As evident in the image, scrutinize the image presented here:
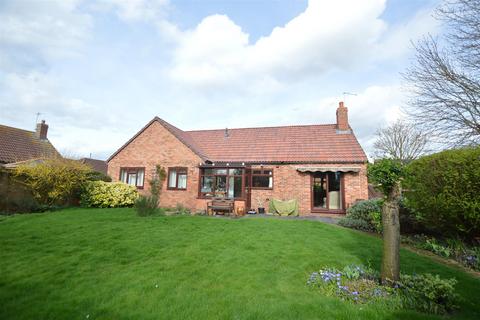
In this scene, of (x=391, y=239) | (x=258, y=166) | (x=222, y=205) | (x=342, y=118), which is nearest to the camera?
(x=391, y=239)

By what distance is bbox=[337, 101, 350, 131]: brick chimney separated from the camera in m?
19.8

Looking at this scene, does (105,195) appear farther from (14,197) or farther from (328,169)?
(328,169)

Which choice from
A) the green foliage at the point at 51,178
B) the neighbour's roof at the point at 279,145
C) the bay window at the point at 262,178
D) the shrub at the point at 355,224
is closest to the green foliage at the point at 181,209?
the neighbour's roof at the point at 279,145

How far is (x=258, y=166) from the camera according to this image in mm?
18453

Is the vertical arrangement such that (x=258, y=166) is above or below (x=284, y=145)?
below

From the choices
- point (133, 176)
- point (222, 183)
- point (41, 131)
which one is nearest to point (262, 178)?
point (222, 183)

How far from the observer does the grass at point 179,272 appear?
13.3 ft

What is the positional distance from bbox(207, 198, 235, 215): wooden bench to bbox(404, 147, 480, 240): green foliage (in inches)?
383

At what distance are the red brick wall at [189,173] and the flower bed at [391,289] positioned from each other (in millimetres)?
10653

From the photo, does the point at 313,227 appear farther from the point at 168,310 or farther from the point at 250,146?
the point at 250,146

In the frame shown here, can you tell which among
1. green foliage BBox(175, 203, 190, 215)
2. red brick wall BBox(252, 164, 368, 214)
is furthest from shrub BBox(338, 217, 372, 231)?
green foliage BBox(175, 203, 190, 215)

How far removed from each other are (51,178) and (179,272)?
567 inches

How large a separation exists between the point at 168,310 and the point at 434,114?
13425 millimetres

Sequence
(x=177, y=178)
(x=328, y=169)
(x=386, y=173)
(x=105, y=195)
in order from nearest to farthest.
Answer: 1. (x=386, y=173)
2. (x=328, y=169)
3. (x=105, y=195)
4. (x=177, y=178)
